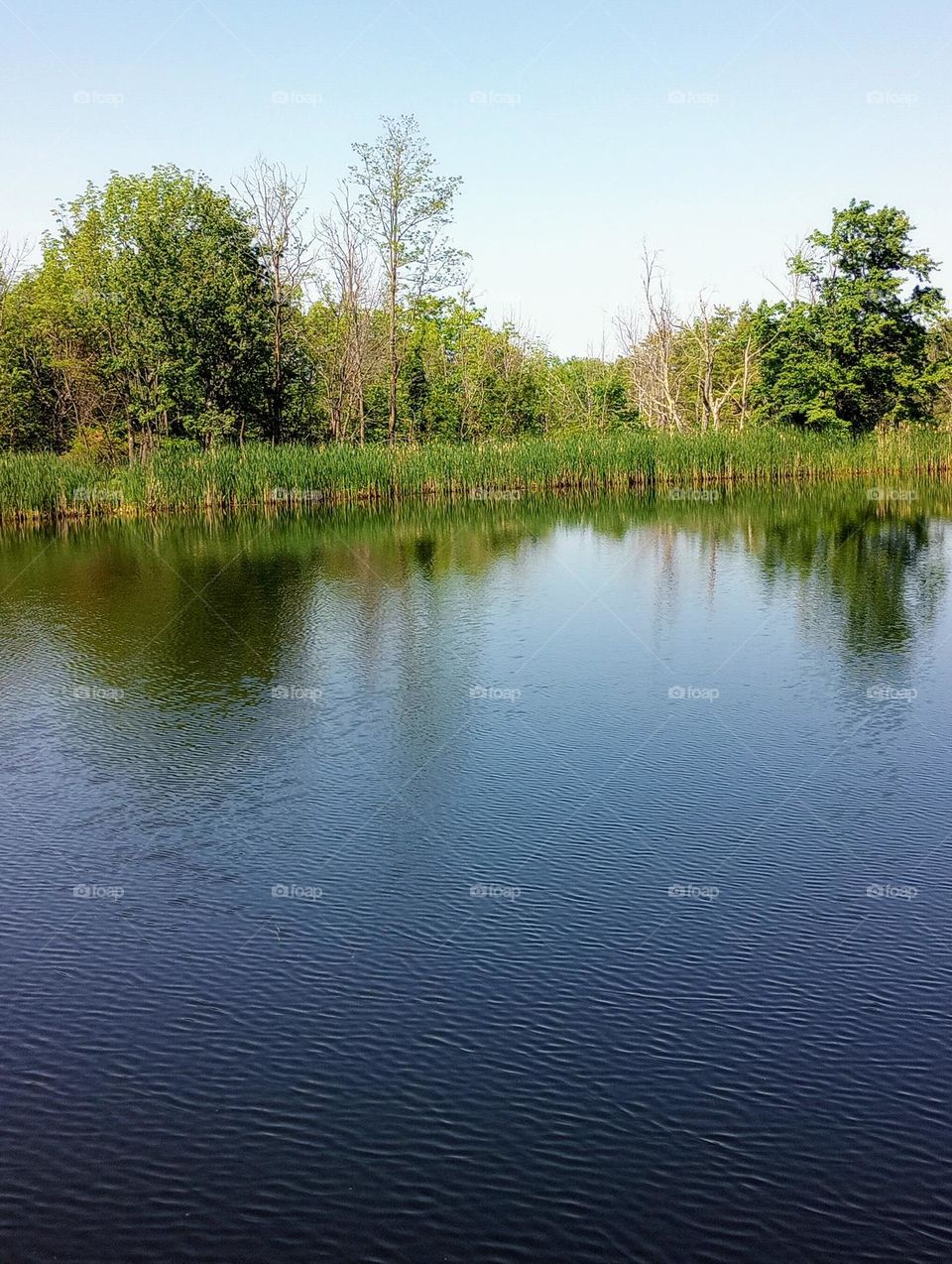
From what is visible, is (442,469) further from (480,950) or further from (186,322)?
(480,950)

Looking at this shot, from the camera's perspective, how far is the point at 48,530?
91.1 feet

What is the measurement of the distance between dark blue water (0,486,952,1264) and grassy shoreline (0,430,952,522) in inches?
725

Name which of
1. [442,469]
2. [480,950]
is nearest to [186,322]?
[442,469]

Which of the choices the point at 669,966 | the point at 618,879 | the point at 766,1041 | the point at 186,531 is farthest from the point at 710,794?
the point at 186,531

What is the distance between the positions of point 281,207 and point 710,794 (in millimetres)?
37306

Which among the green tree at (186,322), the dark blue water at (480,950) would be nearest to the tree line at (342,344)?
the green tree at (186,322)

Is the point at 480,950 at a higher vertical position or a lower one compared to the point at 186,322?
lower

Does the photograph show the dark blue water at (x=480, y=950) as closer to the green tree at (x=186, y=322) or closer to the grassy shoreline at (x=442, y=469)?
the grassy shoreline at (x=442, y=469)

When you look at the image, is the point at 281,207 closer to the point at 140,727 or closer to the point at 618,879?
the point at 140,727

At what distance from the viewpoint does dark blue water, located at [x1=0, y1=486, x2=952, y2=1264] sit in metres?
4.10

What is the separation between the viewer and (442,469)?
35031 mm

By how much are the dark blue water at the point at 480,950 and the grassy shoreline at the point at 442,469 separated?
60.4ft

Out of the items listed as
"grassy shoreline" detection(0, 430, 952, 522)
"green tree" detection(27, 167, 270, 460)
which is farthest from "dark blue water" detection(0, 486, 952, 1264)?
"green tree" detection(27, 167, 270, 460)

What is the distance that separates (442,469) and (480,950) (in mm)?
29827
